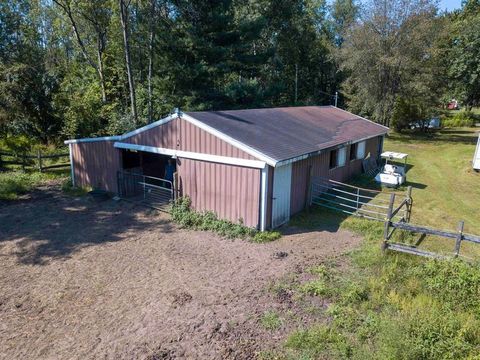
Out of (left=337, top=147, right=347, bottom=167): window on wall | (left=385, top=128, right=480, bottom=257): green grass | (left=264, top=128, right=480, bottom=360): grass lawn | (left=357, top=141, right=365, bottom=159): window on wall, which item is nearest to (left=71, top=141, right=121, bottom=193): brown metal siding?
(left=264, top=128, right=480, bottom=360): grass lawn

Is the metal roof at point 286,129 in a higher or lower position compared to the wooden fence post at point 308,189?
higher

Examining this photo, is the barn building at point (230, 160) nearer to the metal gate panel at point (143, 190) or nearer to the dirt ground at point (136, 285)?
the metal gate panel at point (143, 190)

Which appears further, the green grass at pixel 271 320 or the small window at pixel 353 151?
the small window at pixel 353 151

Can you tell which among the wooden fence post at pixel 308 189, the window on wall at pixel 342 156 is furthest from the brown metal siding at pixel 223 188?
the window on wall at pixel 342 156

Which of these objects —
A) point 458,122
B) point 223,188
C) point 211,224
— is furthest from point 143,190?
point 458,122

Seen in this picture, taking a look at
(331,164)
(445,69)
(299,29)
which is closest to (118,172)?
(331,164)

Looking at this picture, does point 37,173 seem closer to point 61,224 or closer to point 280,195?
point 61,224

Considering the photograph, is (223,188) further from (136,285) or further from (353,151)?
(353,151)

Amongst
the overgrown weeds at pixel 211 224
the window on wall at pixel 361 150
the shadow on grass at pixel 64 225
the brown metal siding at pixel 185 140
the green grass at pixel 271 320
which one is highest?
the brown metal siding at pixel 185 140
